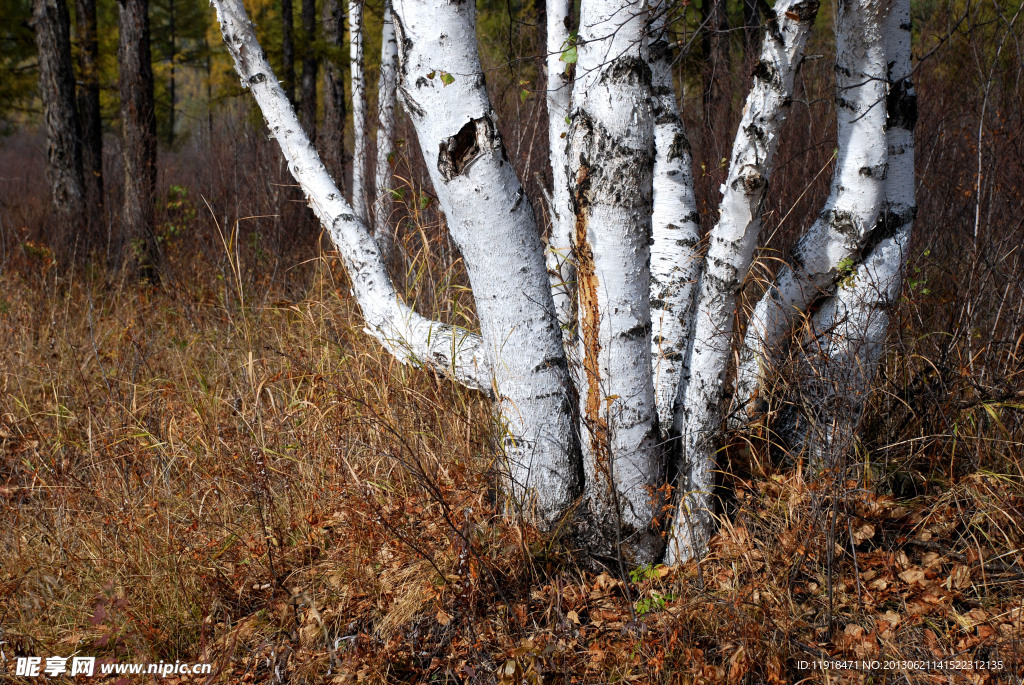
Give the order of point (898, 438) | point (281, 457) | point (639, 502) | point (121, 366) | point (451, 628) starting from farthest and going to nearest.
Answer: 1. point (121, 366)
2. point (281, 457)
3. point (898, 438)
4. point (639, 502)
5. point (451, 628)

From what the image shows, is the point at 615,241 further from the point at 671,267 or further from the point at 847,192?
the point at 847,192

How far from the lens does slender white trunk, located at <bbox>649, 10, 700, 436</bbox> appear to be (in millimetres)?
2291

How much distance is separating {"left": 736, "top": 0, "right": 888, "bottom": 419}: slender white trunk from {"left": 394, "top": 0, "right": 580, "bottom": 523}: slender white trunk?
2.46ft

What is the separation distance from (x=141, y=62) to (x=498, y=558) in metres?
5.17

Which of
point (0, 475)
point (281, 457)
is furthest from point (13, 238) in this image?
point (281, 457)

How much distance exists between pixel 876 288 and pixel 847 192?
1.18ft

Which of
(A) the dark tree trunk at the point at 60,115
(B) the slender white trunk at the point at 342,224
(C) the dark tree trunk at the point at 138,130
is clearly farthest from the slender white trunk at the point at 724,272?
(A) the dark tree trunk at the point at 60,115

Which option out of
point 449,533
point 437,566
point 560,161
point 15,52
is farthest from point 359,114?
point 15,52

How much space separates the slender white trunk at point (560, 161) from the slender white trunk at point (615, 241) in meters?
0.26

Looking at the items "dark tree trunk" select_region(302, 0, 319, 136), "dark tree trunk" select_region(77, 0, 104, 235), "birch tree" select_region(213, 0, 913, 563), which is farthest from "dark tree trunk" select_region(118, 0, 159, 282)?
"dark tree trunk" select_region(302, 0, 319, 136)

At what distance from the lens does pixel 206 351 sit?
385cm

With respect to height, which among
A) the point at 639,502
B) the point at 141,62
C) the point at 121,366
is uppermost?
the point at 141,62

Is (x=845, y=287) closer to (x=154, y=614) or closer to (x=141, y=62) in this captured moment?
(x=154, y=614)

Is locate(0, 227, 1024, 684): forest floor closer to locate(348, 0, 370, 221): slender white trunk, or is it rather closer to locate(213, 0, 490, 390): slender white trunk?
locate(213, 0, 490, 390): slender white trunk
